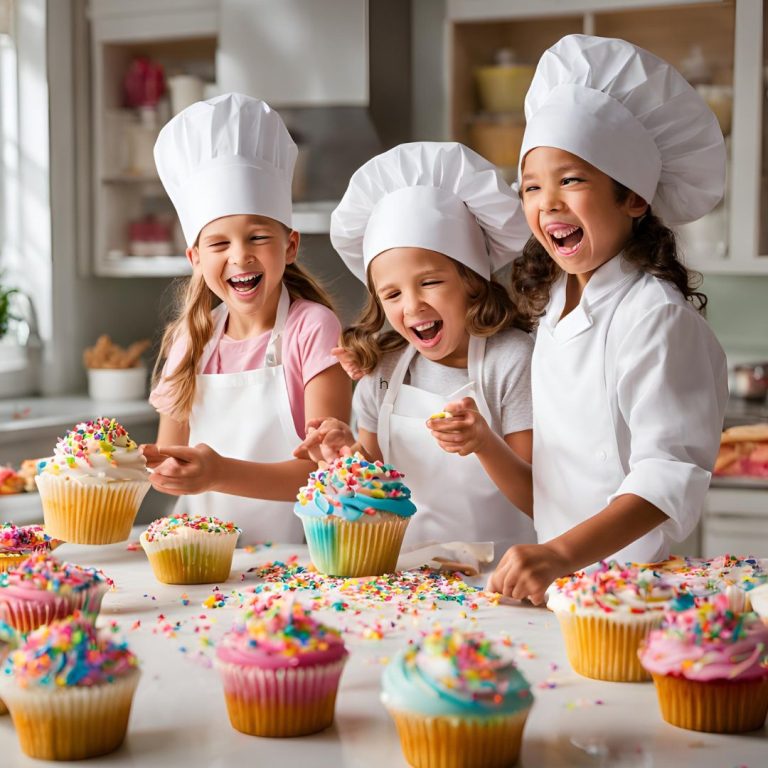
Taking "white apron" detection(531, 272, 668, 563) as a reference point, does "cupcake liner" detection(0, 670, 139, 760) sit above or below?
below

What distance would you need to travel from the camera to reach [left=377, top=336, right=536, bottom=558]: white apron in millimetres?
2037

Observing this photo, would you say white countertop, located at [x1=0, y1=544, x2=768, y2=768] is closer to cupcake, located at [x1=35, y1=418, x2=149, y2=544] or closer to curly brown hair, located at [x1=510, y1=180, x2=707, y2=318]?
cupcake, located at [x1=35, y1=418, x2=149, y2=544]

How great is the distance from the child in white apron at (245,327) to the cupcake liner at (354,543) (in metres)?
0.32

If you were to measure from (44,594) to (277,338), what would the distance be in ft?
3.14

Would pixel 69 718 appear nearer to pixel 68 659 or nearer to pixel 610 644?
pixel 68 659

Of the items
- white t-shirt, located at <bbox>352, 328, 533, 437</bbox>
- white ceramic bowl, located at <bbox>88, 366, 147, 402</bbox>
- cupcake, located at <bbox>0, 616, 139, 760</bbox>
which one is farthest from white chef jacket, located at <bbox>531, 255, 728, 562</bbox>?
white ceramic bowl, located at <bbox>88, 366, 147, 402</bbox>

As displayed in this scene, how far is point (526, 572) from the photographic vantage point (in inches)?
56.0

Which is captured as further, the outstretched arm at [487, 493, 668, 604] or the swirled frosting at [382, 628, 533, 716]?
the outstretched arm at [487, 493, 668, 604]

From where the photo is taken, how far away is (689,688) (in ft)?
3.68

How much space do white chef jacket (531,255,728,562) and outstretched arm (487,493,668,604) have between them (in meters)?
0.03

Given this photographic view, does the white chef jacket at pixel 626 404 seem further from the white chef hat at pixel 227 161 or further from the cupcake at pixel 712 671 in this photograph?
the white chef hat at pixel 227 161

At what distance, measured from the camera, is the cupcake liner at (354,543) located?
1.70 m

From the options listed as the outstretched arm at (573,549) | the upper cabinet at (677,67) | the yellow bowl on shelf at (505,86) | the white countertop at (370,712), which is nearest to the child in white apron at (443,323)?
the outstretched arm at (573,549)

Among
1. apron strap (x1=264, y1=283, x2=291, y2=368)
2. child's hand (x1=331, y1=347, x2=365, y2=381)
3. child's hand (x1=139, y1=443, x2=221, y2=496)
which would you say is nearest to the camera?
child's hand (x1=139, y1=443, x2=221, y2=496)
